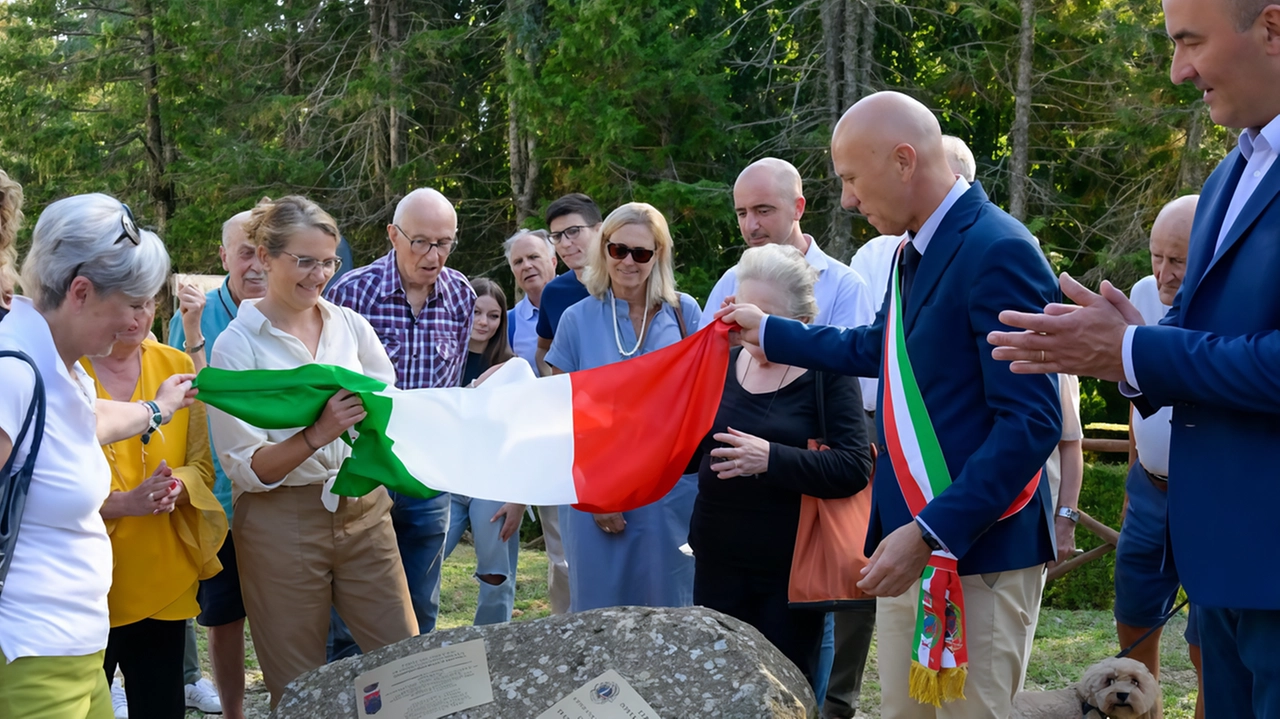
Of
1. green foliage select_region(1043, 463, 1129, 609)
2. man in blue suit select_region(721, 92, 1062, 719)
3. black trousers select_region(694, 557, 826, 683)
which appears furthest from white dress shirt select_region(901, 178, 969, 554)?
green foliage select_region(1043, 463, 1129, 609)

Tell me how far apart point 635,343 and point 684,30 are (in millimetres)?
11608

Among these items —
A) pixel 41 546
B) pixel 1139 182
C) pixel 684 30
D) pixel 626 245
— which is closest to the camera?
pixel 41 546

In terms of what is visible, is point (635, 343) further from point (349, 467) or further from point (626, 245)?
point (349, 467)

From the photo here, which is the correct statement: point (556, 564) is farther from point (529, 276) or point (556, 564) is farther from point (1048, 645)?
point (1048, 645)

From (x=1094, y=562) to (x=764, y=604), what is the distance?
6515 millimetres

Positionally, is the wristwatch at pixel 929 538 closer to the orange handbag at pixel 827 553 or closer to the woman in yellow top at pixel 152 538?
the orange handbag at pixel 827 553

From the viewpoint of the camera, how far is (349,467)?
151 inches

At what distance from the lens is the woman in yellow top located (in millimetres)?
3746

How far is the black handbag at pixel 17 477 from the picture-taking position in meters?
2.38

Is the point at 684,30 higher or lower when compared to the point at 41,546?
higher

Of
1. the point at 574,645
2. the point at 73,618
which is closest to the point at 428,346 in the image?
the point at 574,645

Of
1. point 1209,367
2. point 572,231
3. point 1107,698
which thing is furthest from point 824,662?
point 1209,367

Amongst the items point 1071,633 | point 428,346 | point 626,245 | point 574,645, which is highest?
point 626,245

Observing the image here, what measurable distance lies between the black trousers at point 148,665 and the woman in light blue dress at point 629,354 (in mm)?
1622
